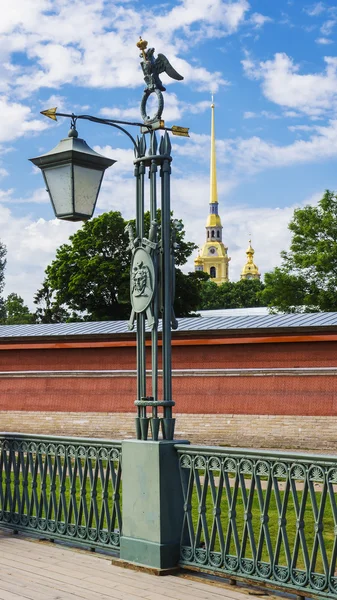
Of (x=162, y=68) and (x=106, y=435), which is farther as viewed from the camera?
(x=106, y=435)

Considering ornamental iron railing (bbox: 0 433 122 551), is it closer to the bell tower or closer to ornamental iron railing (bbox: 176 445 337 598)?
ornamental iron railing (bbox: 176 445 337 598)

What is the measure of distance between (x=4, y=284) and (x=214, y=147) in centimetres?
5714

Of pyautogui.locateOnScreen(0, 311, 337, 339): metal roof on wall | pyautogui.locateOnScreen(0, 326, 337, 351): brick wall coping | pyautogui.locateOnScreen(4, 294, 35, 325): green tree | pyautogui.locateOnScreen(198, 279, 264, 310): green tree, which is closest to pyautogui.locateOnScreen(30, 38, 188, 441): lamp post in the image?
pyautogui.locateOnScreen(0, 311, 337, 339): metal roof on wall

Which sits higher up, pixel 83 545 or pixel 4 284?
pixel 4 284

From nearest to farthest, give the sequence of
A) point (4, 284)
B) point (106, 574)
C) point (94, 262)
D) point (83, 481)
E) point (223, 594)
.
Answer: point (223, 594) → point (106, 574) → point (83, 481) → point (94, 262) → point (4, 284)

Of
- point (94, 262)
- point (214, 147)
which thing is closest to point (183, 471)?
point (94, 262)

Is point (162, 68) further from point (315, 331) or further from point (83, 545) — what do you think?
point (315, 331)

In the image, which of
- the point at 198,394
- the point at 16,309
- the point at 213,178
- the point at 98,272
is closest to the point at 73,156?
the point at 198,394

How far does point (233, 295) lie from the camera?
85625 mm

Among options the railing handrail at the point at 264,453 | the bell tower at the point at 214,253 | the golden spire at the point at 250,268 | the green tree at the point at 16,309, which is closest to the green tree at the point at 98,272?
the green tree at the point at 16,309

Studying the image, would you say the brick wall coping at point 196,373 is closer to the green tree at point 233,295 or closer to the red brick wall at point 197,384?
the red brick wall at point 197,384

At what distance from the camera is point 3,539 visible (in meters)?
7.17

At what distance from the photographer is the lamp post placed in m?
6.18

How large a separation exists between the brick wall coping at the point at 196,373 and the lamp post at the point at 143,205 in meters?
12.9
